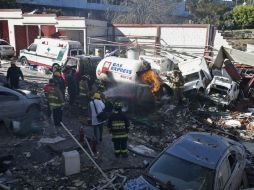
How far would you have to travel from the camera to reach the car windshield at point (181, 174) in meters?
6.52

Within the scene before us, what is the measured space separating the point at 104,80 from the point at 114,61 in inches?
43.7

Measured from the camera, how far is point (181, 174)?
22.1 feet

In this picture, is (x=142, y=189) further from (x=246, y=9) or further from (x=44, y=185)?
(x=246, y=9)

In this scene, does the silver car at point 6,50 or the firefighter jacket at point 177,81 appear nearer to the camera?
the firefighter jacket at point 177,81

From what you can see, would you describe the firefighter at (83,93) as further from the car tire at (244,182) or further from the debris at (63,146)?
the car tire at (244,182)

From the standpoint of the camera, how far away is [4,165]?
891cm

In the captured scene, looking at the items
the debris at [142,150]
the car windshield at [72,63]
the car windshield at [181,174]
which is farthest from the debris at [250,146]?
the car windshield at [72,63]

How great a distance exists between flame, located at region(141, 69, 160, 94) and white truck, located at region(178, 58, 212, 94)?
2.76 metres

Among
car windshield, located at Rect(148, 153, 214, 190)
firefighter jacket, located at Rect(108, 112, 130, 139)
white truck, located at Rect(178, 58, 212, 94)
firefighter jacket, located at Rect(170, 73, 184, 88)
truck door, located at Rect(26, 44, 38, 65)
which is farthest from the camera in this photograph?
truck door, located at Rect(26, 44, 38, 65)

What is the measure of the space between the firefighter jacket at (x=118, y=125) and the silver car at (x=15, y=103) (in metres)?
4.24

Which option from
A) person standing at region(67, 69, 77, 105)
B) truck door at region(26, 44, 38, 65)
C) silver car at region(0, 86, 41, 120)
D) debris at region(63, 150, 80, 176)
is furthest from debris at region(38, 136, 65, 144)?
truck door at region(26, 44, 38, 65)

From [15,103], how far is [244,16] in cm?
4071

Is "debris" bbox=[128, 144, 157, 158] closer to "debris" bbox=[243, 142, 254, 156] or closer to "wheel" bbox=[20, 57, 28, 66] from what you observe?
"debris" bbox=[243, 142, 254, 156]

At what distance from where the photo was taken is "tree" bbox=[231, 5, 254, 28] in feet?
148
